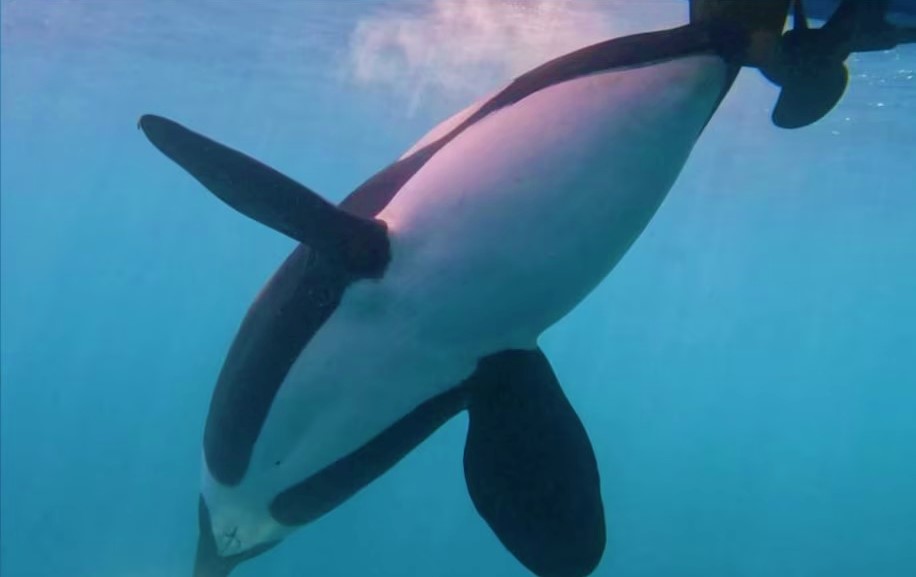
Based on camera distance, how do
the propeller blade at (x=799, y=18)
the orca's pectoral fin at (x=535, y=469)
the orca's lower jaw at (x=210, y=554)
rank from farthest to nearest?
the orca's lower jaw at (x=210, y=554) < the orca's pectoral fin at (x=535, y=469) < the propeller blade at (x=799, y=18)

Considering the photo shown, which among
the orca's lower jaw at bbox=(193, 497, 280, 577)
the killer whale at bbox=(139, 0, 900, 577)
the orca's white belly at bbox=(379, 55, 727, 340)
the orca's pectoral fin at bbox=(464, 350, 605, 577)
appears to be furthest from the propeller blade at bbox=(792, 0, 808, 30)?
the orca's lower jaw at bbox=(193, 497, 280, 577)

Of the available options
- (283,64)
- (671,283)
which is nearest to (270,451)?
(283,64)

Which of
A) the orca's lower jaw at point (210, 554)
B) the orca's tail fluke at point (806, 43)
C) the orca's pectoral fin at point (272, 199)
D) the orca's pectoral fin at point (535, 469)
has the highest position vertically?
the orca's tail fluke at point (806, 43)

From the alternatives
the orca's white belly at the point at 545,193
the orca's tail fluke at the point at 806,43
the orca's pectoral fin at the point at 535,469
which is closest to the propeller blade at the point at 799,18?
the orca's tail fluke at the point at 806,43

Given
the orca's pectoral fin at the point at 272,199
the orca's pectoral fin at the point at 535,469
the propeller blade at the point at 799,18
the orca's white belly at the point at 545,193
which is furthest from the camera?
the orca's pectoral fin at the point at 535,469

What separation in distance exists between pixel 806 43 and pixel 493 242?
4.22 feet

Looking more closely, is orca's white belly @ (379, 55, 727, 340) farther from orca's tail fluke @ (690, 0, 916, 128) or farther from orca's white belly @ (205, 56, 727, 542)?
orca's tail fluke @ (690, 0, 916, 128)

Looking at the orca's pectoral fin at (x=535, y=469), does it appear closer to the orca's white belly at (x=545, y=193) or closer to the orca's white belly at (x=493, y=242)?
the orca's white belly at (x=493, y=242)

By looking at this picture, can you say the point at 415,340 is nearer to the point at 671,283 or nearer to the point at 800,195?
the point at 800,195

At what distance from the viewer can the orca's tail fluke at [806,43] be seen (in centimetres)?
269

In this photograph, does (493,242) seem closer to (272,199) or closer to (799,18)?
(272,199)

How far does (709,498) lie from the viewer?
28297 mm

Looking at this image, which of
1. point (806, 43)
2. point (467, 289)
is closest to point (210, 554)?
point (467, 289)

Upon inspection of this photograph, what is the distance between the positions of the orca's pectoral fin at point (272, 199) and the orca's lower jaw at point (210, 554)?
202 centimetres
